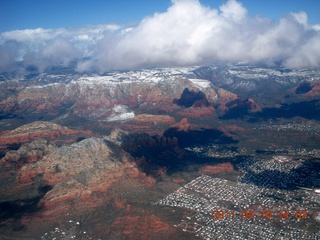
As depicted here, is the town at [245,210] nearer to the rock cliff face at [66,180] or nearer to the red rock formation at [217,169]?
the red rock formation at [217,169]

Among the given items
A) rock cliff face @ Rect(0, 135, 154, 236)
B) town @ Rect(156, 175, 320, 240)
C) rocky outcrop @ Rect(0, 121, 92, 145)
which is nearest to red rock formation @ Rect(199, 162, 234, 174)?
town @ Rect(156, 175, 320, 240)

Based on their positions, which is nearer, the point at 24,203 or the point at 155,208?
the point at 155,208

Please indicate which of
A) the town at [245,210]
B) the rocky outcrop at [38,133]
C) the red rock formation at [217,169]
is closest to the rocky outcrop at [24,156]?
the rocky outcrop at [38,133]

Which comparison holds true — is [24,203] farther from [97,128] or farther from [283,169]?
[97,128]

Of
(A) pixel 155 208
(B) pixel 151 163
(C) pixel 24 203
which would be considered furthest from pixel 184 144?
(C) pixel 24 203

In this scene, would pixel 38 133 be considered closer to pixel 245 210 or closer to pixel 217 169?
pixel 217 169

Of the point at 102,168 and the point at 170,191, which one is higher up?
the point at 102,168

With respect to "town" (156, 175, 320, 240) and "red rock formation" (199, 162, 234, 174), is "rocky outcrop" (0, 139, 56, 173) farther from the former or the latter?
"red rock formation" (199, 162, 234, 174)

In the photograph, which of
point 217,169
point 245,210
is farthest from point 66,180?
point 245,210
